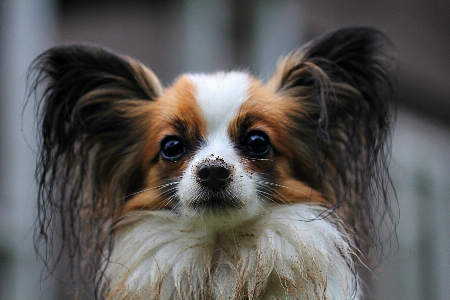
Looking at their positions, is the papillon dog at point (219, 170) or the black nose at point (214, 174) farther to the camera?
the papillon dog at point (219, 170)

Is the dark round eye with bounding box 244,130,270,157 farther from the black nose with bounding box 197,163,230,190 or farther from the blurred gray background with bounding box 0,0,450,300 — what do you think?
the blurred gray background with bounding box 0,0,450,300

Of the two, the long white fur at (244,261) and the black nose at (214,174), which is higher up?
the black nose at (214,174)

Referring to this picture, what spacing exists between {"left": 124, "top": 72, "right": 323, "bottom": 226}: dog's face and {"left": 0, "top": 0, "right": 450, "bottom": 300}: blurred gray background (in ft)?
2.67

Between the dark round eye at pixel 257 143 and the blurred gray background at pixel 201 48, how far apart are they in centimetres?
94

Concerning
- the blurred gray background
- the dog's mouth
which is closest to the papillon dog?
the dog's mouth

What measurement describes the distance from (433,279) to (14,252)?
479 cm

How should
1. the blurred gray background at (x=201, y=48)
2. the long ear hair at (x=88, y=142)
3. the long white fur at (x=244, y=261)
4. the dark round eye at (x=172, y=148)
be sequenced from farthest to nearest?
the blurred gray background at (x=201, y=48)
the long ear hair at (x=88, y=142)
the dark round eye at (x=172, y=148)
the long white fur at (x=244, y=261)

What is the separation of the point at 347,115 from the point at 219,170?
27.6 inches

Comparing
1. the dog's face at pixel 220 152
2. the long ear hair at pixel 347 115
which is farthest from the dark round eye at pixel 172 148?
the long ear hair at pixel 347 115

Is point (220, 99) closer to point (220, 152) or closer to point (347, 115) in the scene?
point (220, 152)

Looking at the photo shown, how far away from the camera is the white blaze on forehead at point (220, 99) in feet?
6.82

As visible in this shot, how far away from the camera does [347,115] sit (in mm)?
2295

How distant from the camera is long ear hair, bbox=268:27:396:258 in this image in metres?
2.18

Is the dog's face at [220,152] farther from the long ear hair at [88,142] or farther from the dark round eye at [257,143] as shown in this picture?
the long ear hair at [88,142]
